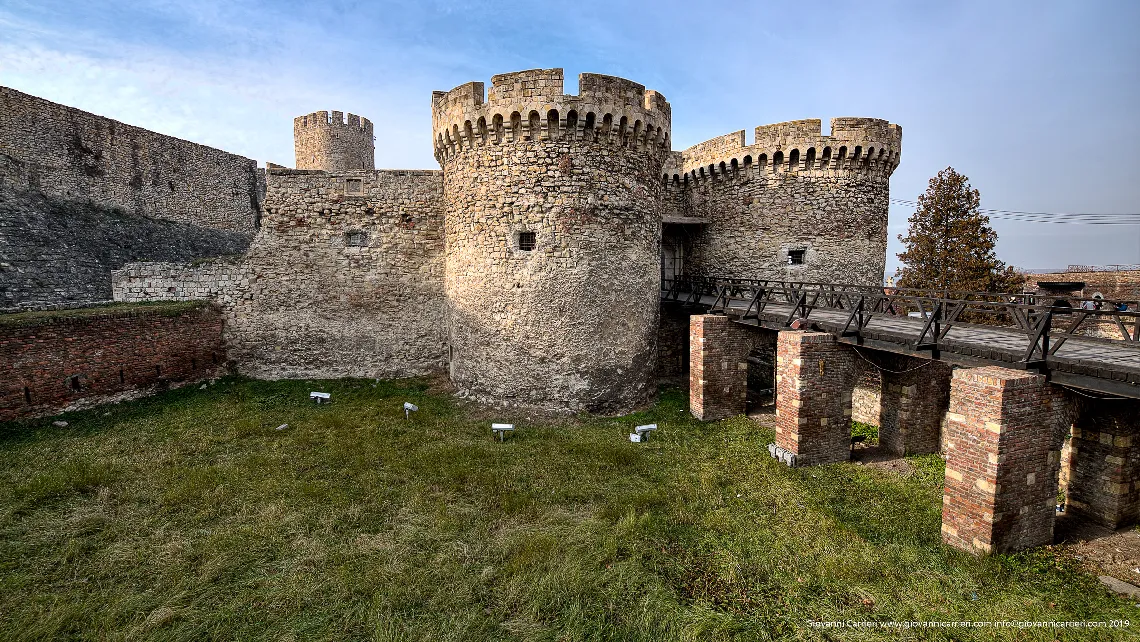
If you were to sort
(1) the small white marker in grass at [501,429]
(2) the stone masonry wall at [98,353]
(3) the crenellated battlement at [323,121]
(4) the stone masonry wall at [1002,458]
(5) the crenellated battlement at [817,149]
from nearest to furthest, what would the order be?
(4) the stone masonry wall at [1002,458], (2) the stone masonry wall at [98,353], (1) the small white marker in grass at [501,429], (5) the crenellated battlement at [817,149], (3) the crenellated battlement at [323,121]

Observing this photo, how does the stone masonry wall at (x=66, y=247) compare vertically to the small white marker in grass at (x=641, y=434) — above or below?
above

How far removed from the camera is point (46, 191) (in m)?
16.0

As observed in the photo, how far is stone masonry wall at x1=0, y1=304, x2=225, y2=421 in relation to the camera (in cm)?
1036

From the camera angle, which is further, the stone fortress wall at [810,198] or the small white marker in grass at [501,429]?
the stone fortress wall at [810,198]

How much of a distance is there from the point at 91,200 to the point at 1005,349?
84.1ft

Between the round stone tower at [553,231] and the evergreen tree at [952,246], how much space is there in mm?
11655

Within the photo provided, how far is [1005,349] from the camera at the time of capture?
7.05 m

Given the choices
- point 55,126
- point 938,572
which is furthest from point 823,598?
point 55,126

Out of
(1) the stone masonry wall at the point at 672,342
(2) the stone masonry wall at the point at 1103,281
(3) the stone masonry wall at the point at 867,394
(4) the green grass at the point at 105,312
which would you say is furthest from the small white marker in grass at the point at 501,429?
(2) the stone masonry wall at the point at 1103,281

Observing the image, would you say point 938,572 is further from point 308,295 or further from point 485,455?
point 308,295

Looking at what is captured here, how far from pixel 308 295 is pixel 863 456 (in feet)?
49.0

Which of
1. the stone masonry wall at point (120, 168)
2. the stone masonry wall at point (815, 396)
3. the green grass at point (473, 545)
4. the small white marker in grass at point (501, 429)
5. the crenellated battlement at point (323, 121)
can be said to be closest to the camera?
the green grass at point (473, 545)

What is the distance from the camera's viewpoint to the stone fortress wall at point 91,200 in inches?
569

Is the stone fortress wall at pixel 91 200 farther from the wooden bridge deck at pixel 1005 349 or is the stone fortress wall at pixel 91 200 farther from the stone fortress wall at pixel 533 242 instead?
the wooden bridge deck at pixel 1005 349
